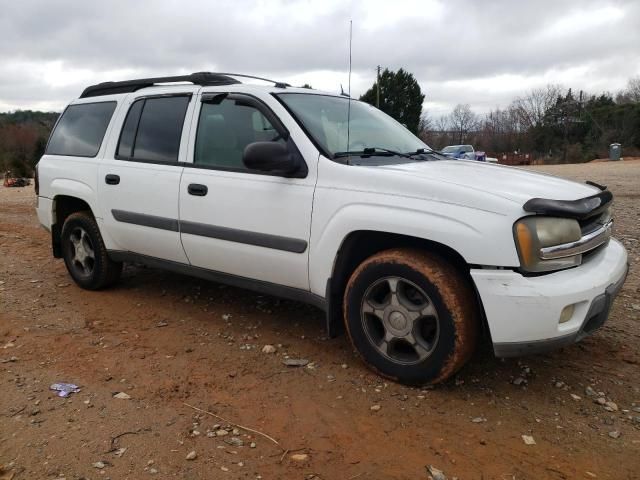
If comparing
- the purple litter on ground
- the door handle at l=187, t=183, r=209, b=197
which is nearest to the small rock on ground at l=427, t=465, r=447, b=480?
the purple litter on ground

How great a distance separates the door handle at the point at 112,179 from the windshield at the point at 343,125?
1630 millimetres

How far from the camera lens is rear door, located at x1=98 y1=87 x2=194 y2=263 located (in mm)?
4074

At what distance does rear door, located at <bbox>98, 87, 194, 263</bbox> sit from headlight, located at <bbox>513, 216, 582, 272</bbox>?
97.1 inches

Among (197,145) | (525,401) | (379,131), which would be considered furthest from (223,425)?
(379,131)

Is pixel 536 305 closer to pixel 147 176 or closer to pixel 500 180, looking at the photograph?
pixel 500 180

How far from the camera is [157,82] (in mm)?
4516

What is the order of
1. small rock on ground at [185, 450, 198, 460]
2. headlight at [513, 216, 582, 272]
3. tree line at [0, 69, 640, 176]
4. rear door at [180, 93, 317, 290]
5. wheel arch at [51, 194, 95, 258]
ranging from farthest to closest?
tree line at [0, 69, 640, 176] → wheel arch at [51, 194, 95, 258] → rear door at [180, 93, 317, 290] → headlight at [513, 216, 582, 272] → small rock on ground at [185, 450, 198, 460]

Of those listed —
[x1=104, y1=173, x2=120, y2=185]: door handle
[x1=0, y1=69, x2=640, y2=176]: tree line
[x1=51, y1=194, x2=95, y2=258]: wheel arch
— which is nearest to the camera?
[x1=104, y1=173, x2=120, y2=185]: door handle

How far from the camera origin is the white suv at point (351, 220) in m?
2.74

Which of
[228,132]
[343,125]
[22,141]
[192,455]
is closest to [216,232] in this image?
[228,132]

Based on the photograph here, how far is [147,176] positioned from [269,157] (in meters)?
1.41

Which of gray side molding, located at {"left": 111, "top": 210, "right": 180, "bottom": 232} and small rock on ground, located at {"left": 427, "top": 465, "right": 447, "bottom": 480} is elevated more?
gray side molding, located at {"left": 111, "top": 210, "right": 180, "bottom": 232}

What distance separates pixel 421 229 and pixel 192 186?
1.79 metres

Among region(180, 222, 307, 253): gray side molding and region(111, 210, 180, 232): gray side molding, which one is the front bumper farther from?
region(111, 210, 180, 232): gray side molding
